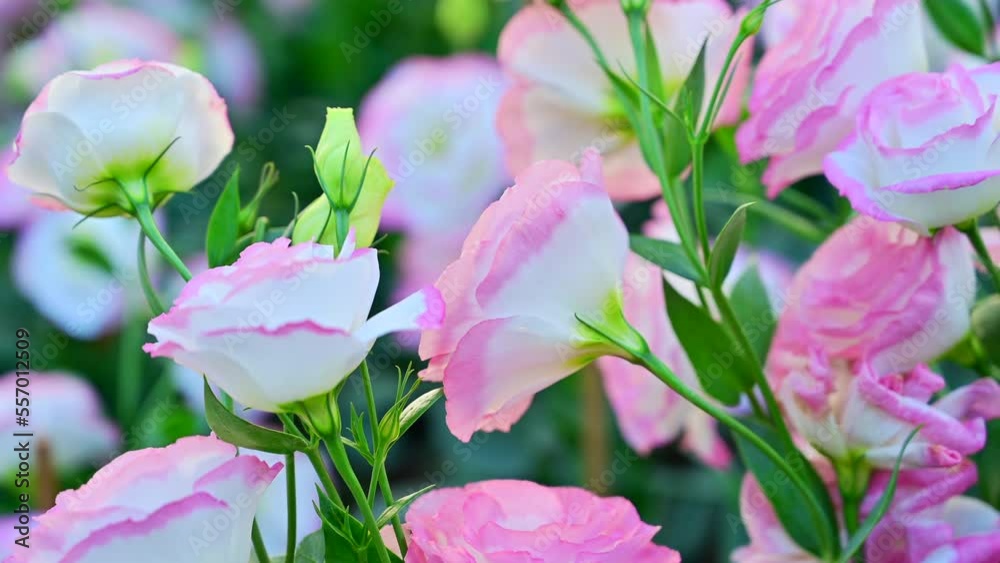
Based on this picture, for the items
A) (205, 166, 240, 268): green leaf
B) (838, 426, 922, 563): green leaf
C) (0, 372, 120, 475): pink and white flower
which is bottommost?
(0, 372, 120, 475): pink and white flower

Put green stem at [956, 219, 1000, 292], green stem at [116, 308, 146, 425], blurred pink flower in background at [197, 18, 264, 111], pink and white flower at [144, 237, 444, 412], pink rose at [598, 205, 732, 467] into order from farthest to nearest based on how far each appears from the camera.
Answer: blurred pink flower in background at [197, 18, 264, 111] < green stem at [116, 308, 146, 425] < pink rose at [598, 205, 732, 467] < green stem at [956, 219, 1000, 292] < pink and white flower at [144, 237, 444, 412]

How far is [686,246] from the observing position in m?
0.40

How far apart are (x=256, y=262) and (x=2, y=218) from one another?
2.24 ft

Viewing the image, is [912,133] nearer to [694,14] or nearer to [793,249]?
[694,14]

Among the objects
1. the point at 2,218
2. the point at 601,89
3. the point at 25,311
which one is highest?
the point at 601,89

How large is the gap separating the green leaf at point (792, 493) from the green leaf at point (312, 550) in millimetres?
161

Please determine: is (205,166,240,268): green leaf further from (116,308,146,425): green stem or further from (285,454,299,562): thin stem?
(116,308,146,425): green stem

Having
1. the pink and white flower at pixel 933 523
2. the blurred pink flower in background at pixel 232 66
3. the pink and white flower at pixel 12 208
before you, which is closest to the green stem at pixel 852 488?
the pink and white flower at pixel 933 523

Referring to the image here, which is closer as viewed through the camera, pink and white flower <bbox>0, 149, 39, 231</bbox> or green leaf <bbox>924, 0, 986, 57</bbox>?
green leaf <bbox>924, 0, 986, 57</bbox>

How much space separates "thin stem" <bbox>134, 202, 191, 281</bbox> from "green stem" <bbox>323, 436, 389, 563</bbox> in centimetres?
6

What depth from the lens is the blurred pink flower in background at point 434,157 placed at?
93 cm

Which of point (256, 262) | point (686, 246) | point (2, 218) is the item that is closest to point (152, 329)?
point (256, 262)

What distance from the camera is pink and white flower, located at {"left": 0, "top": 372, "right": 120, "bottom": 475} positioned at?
77cm

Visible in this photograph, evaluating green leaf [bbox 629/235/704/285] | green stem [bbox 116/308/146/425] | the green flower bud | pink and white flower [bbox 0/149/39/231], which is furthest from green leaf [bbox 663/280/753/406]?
pink and white flower [bbox 0/149/39/231]
